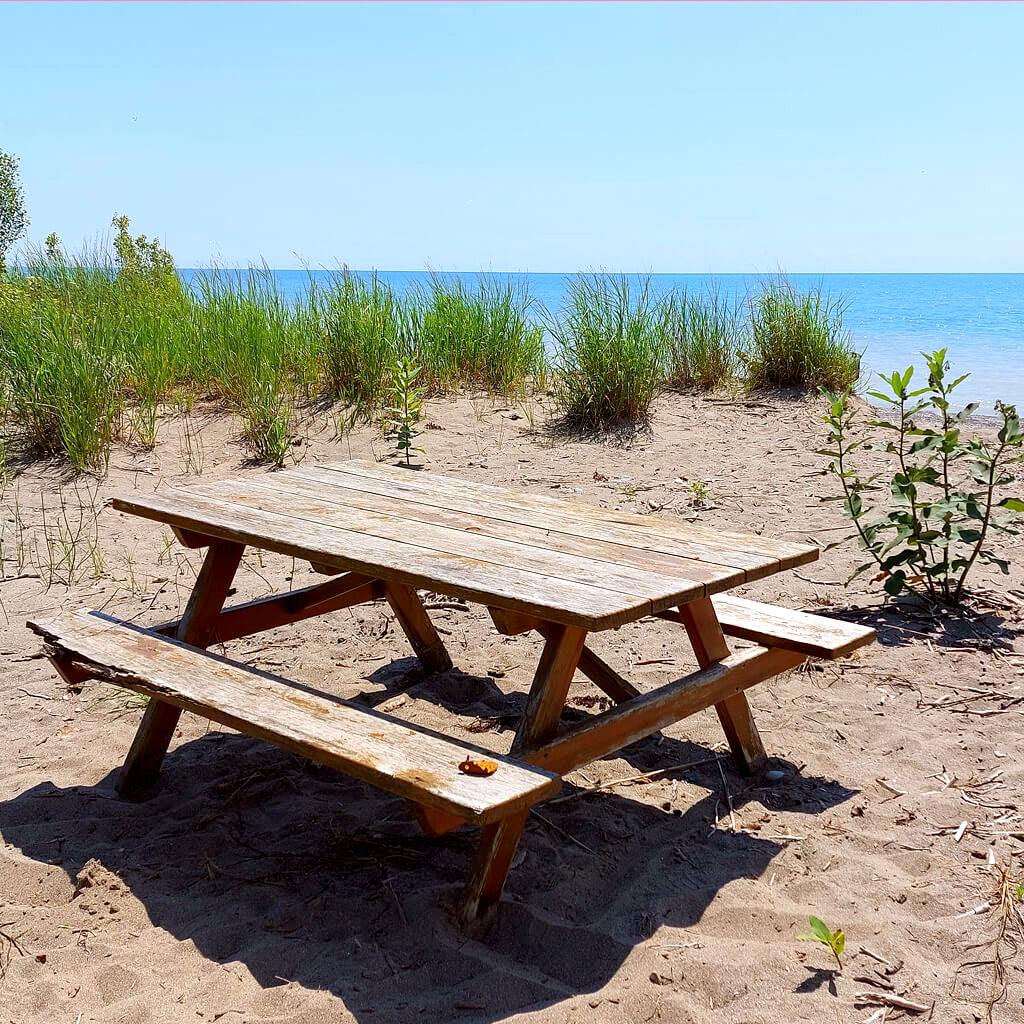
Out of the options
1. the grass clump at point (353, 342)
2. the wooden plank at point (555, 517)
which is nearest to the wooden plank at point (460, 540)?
the wooden plank at point (555, 517)

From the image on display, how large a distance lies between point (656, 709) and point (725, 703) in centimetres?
44

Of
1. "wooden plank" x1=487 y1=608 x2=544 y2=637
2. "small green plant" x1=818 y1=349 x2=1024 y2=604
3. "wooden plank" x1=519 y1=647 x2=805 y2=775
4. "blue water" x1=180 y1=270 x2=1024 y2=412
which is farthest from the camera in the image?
"blue water" x1=180 y1=270 x2=1024 y2=412

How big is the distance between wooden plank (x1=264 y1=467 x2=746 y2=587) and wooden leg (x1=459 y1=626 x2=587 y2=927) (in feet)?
0.60

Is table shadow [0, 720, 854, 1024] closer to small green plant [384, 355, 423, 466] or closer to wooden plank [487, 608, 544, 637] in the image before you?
wooden plank [487, 608, 544, 637]

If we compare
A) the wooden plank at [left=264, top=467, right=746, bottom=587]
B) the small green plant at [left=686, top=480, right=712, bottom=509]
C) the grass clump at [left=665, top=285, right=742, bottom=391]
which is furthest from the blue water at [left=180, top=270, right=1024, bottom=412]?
the wooden plank at [left=264, top=467, right=746, bottom=587]

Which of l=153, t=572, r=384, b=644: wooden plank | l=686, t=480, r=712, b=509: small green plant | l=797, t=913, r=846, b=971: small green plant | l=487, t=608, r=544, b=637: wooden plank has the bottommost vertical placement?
l=797, t=913, r=846, b=971: small green plant

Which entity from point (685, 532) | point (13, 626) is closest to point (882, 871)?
point (685, 532)

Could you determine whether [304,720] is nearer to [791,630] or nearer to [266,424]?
[791,630]

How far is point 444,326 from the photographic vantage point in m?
7.92

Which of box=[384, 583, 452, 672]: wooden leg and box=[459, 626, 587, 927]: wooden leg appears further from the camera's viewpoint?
box=[384, 583, 452, 672]: wooden leg

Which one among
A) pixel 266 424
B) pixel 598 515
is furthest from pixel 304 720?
pixel 266 424

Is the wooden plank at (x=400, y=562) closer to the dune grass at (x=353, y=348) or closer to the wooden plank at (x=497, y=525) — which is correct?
the wooden plank at (x=497, y=525)

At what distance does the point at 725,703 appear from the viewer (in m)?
2.67

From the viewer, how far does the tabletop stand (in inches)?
77.0
